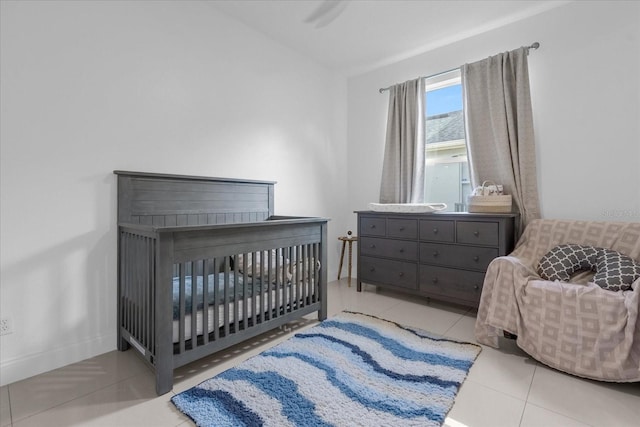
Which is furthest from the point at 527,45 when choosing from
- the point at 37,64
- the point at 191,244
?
the point at 37,64

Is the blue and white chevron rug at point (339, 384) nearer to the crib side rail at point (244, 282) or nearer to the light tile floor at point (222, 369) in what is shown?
the light tile floor at point (222, 369)

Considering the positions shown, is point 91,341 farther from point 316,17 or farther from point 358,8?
point 358,8

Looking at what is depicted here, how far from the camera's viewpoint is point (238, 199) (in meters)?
2.60

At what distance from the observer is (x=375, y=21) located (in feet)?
8.74

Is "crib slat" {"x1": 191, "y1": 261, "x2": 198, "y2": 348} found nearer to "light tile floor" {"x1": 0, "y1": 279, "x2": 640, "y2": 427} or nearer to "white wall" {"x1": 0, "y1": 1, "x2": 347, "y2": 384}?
"light tile floor" {"x1": 0, "y1": 279, "x2": 640, "y2": 427}

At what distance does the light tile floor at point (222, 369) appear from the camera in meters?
1.31

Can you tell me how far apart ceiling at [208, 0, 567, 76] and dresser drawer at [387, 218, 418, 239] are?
1751 millimetres

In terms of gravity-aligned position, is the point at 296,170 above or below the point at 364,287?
above

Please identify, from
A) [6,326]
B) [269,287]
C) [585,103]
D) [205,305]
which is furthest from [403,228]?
[6,326]

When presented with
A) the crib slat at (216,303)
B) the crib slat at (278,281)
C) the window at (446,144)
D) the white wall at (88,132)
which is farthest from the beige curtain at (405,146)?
the crib slat at (216,303)

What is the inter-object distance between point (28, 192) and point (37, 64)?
700 mm

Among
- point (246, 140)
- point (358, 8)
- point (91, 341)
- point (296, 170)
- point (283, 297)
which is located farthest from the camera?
point (296, 170)

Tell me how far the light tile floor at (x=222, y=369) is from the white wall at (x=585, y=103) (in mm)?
1311

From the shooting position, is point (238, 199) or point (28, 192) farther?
point (238, 199)
